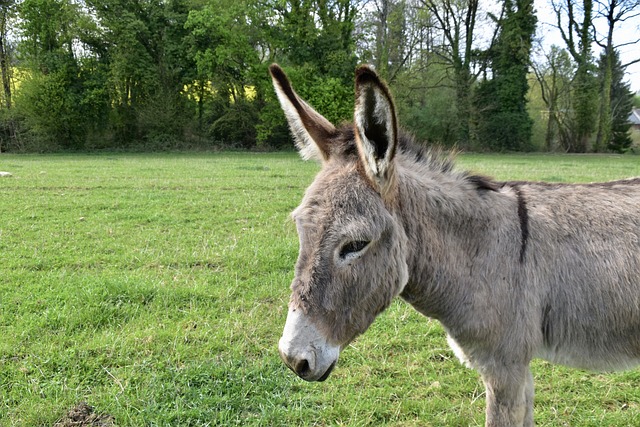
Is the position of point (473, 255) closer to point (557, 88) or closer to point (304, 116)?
point (304, 116)

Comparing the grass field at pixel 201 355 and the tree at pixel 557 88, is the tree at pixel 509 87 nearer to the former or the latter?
the tree at pixel 557 88

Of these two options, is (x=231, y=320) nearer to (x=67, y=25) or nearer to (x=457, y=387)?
(x=457, y=387)

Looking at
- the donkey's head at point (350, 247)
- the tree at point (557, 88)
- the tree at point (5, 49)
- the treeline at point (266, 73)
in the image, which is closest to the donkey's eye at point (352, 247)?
the donkey's head at point (350, 247)

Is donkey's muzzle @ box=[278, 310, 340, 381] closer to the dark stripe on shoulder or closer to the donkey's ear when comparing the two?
the donkey's ear

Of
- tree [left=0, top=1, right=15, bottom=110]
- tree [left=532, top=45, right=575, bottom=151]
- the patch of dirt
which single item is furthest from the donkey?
tree [left=532, top=45, right=575, bottom=151]

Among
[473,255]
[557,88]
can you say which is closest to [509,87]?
[557,88]

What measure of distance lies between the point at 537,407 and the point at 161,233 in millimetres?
6328

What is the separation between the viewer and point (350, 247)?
204 cm

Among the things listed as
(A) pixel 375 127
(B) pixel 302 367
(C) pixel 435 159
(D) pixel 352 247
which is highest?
(A) pixel 375 127

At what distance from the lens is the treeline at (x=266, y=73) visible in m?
33.3

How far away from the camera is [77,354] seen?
12.2 ft

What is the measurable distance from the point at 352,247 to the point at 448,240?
0.64m

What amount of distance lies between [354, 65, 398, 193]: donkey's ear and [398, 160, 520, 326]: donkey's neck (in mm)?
225

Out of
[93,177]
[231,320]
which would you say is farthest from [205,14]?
[231,320]
